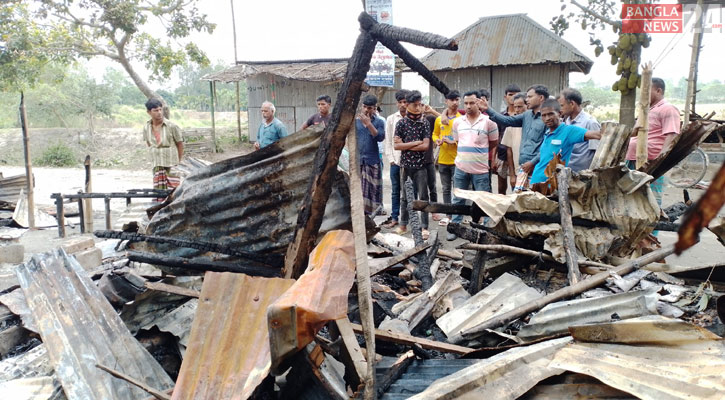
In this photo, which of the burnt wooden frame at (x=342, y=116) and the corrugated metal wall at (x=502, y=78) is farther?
the corrugated metal wall at (x=502, y=78)

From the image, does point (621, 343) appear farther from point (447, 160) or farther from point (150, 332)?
point (447, 160)

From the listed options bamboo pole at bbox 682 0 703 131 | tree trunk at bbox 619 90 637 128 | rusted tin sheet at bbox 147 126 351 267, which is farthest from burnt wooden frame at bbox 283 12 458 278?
bamboo pole at bbox 682 0 703 131

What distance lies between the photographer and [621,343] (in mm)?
2451

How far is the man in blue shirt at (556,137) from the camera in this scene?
5.33 meters

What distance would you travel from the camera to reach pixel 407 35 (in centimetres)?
243

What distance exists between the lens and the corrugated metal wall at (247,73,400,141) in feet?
56.7

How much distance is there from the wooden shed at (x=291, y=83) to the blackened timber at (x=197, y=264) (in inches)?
499

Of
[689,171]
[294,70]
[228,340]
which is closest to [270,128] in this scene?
[228,340]

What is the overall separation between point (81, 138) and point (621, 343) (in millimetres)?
25328

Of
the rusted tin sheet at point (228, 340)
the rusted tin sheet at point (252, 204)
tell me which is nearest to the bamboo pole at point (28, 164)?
the rusted tin sheet at point (252, 204)

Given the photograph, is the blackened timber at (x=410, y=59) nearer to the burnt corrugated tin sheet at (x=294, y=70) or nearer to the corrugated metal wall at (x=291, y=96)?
the burnt corrugated tin sheet at (x=294, y=70)

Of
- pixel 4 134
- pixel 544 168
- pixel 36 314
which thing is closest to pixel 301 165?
pixel 36 314

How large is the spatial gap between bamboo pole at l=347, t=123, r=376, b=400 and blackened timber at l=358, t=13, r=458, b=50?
54 centimetres

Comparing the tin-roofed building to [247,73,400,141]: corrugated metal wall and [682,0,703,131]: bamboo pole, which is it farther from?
[682,0,703,131]: bamboo pole
